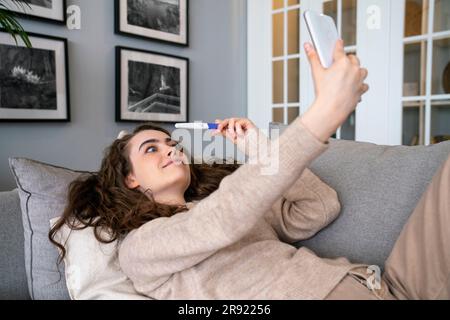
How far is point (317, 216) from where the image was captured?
1062mm

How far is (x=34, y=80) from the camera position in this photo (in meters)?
1.79

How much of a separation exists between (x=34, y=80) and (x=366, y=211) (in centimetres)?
153

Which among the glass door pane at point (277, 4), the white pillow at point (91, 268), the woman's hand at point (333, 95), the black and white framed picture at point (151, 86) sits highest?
the glass door pane at point (277, 4)

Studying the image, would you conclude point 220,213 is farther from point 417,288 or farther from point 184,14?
point 184,14

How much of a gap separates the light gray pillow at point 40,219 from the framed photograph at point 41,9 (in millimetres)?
978

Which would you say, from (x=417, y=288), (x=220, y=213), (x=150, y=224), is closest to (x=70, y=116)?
(x=150, y=224)

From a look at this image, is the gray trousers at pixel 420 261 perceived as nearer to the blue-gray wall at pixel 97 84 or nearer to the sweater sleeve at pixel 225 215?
the sweater sleeve at pixel 225 215

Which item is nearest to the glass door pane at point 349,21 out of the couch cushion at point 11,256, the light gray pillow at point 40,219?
the light gray pillow at point 40,219

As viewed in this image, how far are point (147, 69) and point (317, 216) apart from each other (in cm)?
156

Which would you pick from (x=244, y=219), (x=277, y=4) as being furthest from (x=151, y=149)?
(x=277, y=4)

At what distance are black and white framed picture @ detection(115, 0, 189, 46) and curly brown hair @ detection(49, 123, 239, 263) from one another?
113 cm

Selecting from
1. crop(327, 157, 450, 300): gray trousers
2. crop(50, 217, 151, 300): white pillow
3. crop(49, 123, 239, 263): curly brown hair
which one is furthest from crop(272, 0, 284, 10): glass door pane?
crop(50, 217, 151, 300): white pillow

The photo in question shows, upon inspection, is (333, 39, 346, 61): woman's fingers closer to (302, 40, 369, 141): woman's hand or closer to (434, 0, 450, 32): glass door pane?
(302, 40, 369, 141): woman's hand

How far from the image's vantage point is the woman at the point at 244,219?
655mm
